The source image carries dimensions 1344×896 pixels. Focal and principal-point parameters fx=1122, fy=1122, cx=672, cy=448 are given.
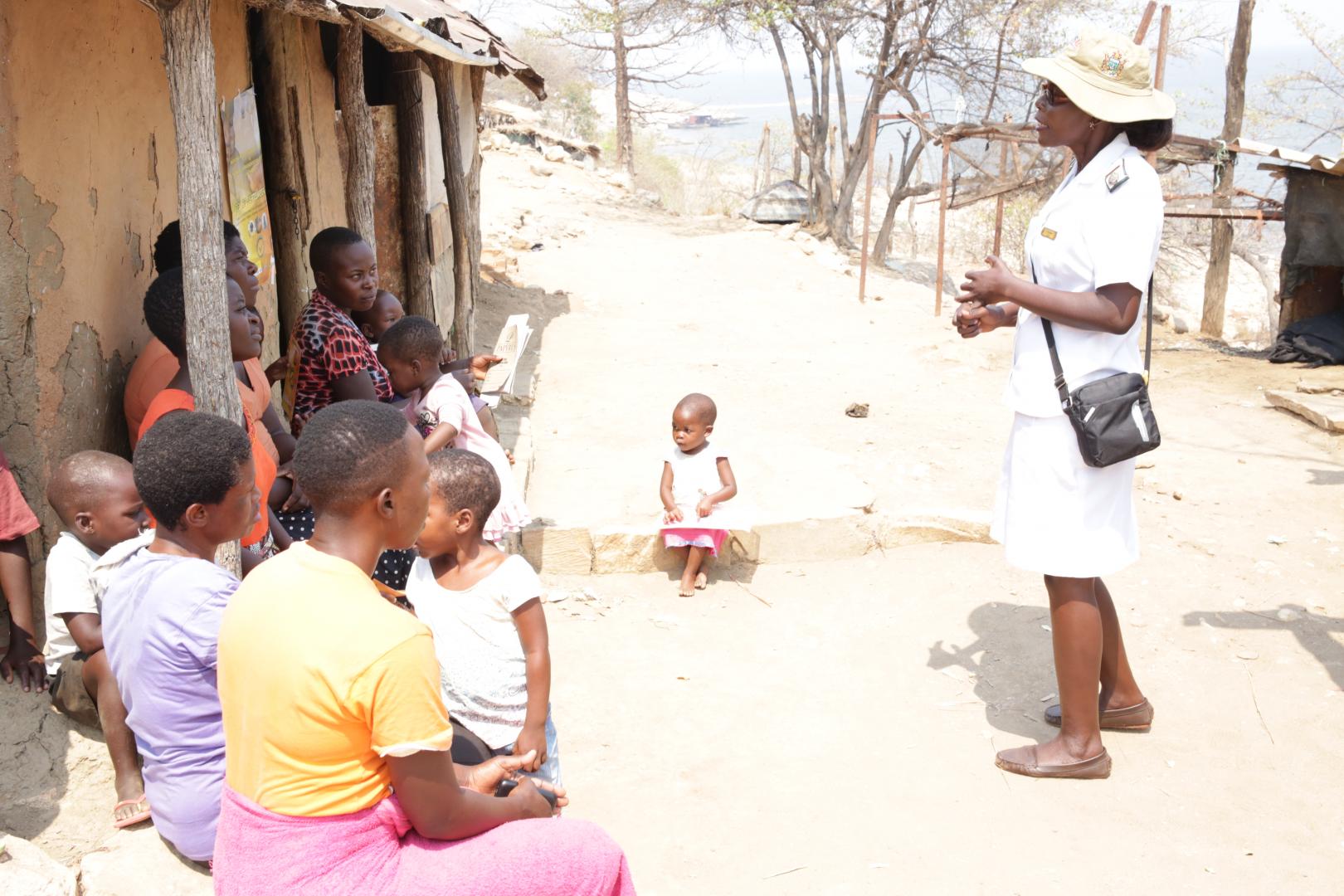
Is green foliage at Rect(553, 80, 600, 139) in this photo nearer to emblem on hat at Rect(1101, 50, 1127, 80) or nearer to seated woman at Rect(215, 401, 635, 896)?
emblem on hat at Rect(1101, 50, 1127, 80)

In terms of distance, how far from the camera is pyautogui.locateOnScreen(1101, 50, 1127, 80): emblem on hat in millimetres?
3043

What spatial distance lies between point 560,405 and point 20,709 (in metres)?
5.09

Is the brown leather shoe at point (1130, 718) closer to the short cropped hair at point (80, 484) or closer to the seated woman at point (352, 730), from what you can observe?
the seated woman at point (352, 730)

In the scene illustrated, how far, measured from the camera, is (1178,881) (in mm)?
2941

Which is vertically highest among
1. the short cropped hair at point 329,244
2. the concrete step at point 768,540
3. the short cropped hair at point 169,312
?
the short cropped hair at point 329,244

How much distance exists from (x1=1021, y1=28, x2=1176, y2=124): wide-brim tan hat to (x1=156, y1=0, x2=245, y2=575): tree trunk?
219 centimetres

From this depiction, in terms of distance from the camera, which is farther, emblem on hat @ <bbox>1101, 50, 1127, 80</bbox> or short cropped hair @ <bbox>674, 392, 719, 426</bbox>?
short cropped hair @ <bbox>674, 392, 719, 426</bbox>

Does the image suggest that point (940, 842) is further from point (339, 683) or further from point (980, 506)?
point (980, 506)

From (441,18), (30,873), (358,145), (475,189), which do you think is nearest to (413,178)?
(358,145)

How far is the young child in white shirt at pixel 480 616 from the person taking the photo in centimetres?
259

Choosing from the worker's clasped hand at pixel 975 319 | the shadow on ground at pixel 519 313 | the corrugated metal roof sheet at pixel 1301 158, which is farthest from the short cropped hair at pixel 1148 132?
the corrugated metal roof sheet at pixel 1301 158

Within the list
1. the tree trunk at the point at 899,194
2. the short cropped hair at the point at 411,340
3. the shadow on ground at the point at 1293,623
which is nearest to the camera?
the short cropped hair at the point at 411,340

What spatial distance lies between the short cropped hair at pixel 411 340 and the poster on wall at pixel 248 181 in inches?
32.3

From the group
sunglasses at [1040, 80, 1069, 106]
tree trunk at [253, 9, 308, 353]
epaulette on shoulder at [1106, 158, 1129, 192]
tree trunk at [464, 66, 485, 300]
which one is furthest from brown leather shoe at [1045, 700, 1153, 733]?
tree trunk at [464, 66, 485, 300]
